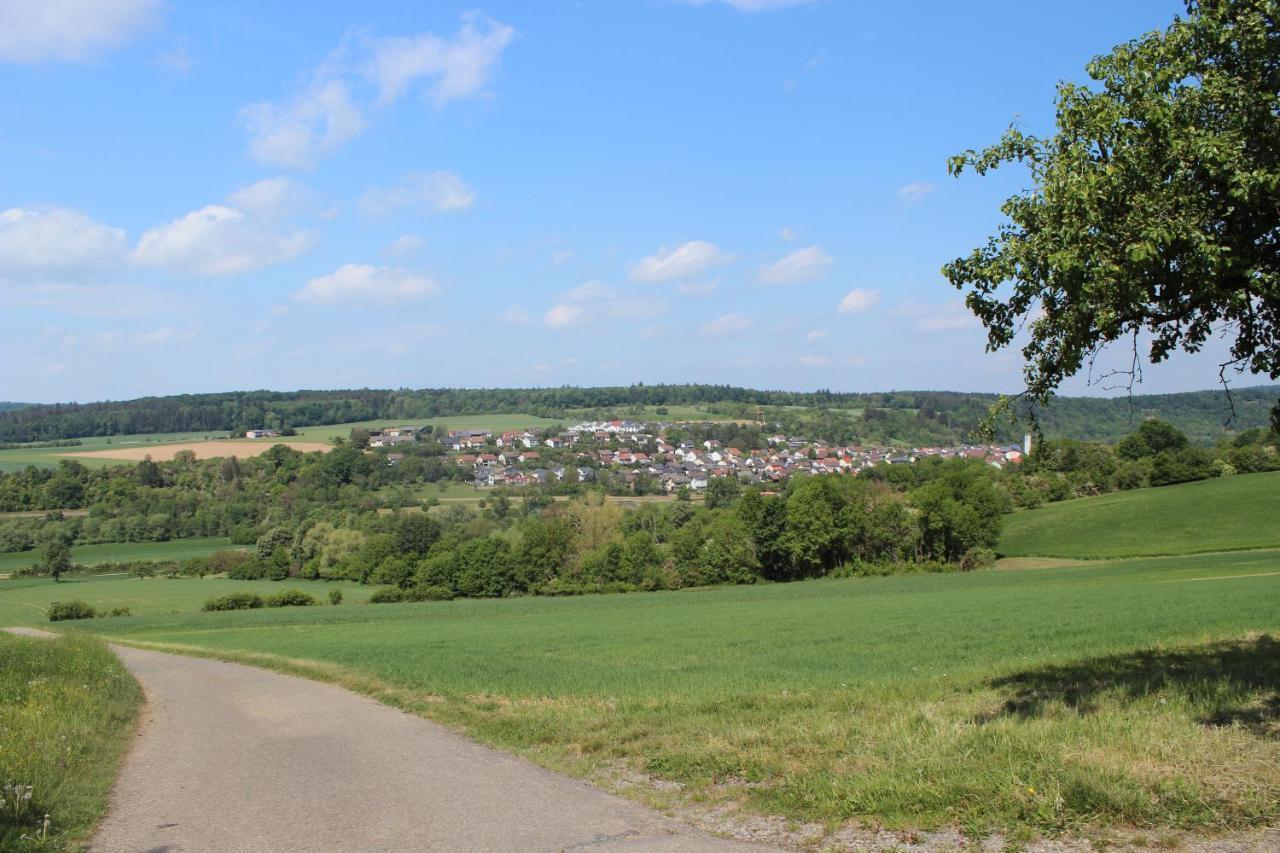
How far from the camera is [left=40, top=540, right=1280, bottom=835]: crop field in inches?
307

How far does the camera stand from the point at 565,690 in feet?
52.9

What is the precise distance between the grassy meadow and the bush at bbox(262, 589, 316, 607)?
52149mm

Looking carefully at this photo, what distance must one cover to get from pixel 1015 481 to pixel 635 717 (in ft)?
306

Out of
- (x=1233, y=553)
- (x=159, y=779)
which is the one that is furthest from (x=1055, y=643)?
(x=1233, y=553)

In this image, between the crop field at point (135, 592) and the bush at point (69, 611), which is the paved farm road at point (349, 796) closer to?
the crop field at point (135, 592)

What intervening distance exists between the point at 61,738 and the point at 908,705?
10869 millimetres

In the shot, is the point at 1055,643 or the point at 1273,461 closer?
the point at 1055,643

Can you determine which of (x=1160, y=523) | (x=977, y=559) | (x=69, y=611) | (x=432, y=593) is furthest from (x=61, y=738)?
(x=1160, y=523)

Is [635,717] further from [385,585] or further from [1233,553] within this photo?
[385,585]

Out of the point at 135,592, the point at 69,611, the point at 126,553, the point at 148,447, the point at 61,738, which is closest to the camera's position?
the point at 61,738

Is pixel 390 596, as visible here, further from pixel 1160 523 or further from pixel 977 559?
pixel 1160 523

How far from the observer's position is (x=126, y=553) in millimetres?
98938

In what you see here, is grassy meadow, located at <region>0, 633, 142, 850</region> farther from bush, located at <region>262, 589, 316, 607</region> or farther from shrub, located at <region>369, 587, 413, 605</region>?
shrub, located at <region>369, 587, 413, 605</region>

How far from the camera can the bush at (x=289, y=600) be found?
229 ft
